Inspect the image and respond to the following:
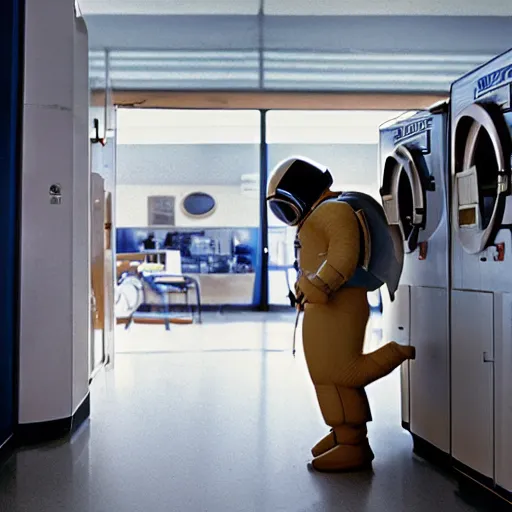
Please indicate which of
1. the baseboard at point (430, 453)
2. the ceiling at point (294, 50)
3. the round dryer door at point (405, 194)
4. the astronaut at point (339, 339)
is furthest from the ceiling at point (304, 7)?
the baseboard at point (430, 453)

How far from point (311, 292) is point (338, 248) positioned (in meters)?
0.23

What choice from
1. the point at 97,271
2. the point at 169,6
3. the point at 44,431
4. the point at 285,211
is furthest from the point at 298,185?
the point at 169,6

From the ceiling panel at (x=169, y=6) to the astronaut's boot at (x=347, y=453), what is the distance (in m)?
3.99

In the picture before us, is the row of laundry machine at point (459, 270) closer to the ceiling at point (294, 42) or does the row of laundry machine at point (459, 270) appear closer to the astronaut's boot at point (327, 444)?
the astronaut's boot at point (327, 444)

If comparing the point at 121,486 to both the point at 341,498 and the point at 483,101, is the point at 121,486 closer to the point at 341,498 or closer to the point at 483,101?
the point at 341,498

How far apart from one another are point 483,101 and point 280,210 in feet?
3.78

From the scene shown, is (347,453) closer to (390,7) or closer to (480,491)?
(480,491)

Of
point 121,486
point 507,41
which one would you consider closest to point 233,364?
point 121,486

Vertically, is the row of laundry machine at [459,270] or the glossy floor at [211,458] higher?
the row of laundry machine at [459,270]

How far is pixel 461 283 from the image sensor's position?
2.92 m

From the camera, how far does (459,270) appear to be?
293cm

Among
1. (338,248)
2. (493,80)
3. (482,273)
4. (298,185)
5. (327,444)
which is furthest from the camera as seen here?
(298,185)

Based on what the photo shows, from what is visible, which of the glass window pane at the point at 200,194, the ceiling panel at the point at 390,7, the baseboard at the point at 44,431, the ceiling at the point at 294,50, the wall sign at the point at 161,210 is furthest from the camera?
the wall sign at the point at 161,210

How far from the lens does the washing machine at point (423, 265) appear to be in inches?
122
